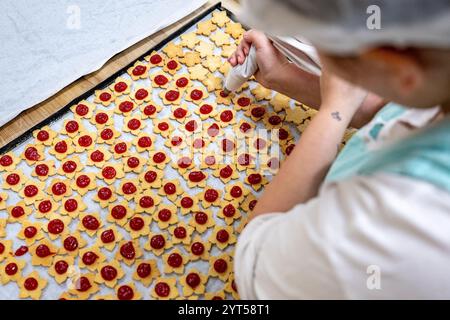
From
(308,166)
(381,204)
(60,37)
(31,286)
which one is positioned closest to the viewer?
(381,204)

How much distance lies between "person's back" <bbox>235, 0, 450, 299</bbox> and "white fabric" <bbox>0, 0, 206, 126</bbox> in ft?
2.48

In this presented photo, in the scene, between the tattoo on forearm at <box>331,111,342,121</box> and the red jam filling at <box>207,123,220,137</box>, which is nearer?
the tattoo on forearm at <box>331,111,342,121</box>

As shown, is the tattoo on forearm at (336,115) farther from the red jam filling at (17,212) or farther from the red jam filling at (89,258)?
the red jam filling at (17,212)

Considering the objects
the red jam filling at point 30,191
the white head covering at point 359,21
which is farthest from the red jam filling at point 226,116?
the white head covering at point 359,21

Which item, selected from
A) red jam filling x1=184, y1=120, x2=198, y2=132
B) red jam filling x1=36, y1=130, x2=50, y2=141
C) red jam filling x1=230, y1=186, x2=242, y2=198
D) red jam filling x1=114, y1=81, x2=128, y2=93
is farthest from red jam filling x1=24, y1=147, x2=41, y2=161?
red jam filling x1=230, y1=186, x2=242, y2=198

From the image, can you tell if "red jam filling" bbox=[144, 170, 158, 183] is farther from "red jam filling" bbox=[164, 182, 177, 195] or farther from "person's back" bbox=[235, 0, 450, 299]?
"person's back" bbox=[235, 0, 450, 299]

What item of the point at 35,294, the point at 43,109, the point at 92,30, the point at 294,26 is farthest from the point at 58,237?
the point at 294,26

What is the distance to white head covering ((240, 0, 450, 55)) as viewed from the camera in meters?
0.29

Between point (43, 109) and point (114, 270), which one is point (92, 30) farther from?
point (114, 270)

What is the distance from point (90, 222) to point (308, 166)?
488mm

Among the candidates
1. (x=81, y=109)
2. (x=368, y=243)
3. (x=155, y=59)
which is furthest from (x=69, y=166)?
(x=368, y=243)

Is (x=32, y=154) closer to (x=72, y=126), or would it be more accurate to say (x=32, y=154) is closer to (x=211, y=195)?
(x=72, y=126)

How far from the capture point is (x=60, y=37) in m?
1.17

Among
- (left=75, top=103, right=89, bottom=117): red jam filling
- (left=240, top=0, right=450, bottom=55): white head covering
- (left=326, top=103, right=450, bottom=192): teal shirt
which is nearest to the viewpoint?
(left=240, top=0, right=450, bottom=55): white head covering
